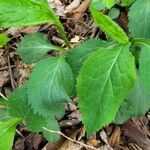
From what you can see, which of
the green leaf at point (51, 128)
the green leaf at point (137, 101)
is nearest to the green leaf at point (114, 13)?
the green leaf at point (137, 101)

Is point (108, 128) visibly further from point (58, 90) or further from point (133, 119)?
point (58, 90)

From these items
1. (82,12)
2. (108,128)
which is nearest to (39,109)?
(108,128)

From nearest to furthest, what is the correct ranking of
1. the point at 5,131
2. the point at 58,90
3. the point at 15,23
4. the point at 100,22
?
1. the point at 100,22
2. the point at 15,23
3. the point at 58,90
4. the point at 5,131

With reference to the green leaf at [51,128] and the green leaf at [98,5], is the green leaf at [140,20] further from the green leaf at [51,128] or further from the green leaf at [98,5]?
the green leaf at [51,128]

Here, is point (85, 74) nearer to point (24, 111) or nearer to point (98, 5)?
point (24, 111)

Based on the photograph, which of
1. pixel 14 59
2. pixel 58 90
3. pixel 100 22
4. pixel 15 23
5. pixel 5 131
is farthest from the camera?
pixel 14 59

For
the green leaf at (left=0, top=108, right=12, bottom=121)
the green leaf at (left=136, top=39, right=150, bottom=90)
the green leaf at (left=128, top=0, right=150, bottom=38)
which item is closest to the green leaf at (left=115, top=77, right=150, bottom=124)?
the green leaf at (left=128, top=0, right=150, bottom=38)

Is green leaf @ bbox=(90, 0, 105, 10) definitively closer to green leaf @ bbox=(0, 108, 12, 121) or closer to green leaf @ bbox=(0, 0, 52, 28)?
green leaf @ bbox=(0, 0, 52, 28)
